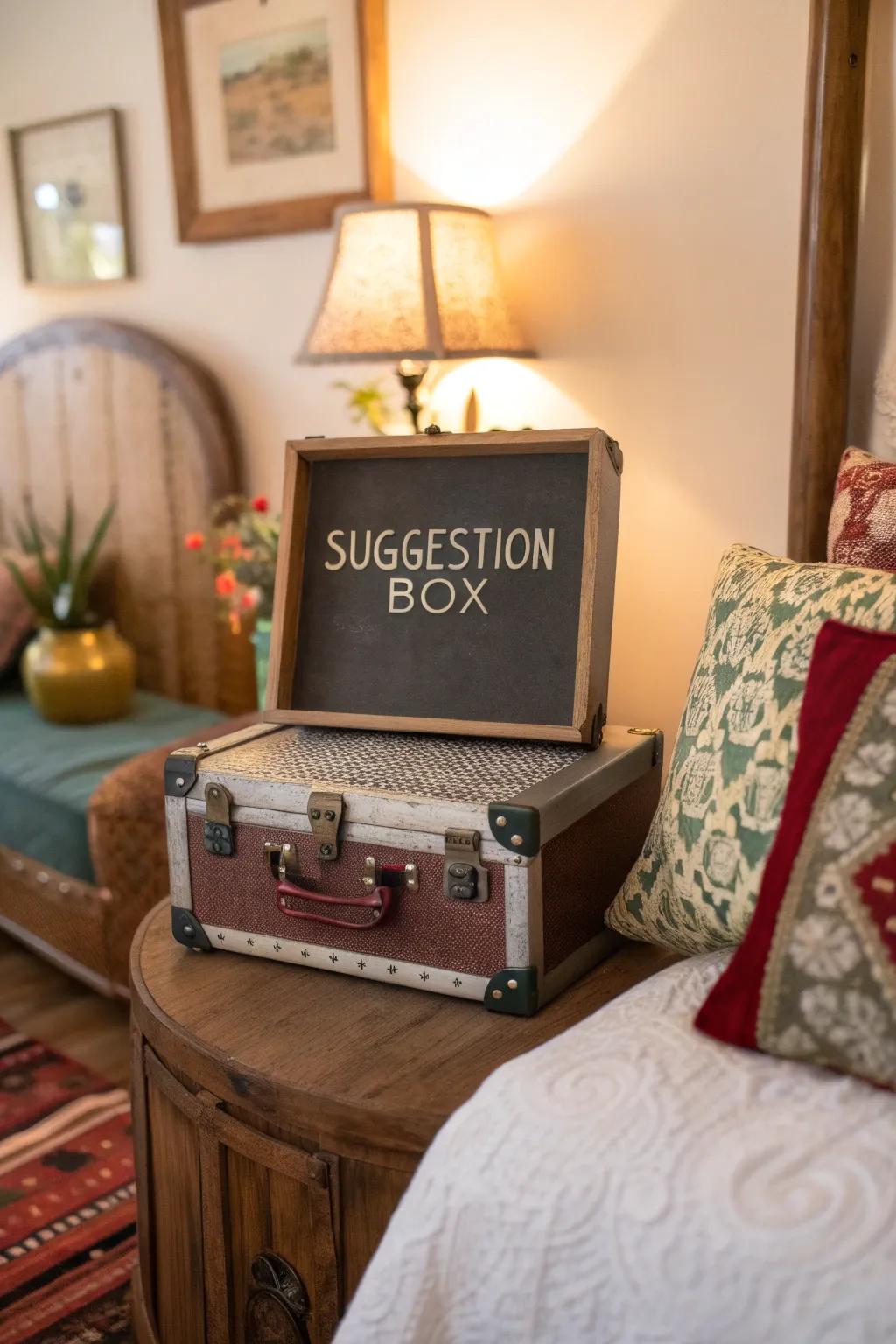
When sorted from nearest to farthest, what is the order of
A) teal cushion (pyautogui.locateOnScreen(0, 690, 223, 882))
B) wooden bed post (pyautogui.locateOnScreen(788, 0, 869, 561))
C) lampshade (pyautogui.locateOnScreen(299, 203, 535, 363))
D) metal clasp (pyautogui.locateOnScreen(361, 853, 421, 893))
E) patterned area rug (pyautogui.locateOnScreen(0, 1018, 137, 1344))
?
metal clasp (pyautogui.locateOnScreen(361, 853, 421, 893)) → wooden bed post (pyautogui.locateOnScreen(788, 0, 869, 561)) → patterned area rug (pyautogui.locateOnScreen(0, 1018, 137, 1344)) → lampshade (pyautogui.locateOnScreen(299, 203, 535, 363)) → teal cushion (pyautogui.locateOnScreen(0, 690, 223, 882))

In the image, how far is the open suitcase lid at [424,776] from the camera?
1.14 meters

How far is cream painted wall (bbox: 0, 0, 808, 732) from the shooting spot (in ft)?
5.32

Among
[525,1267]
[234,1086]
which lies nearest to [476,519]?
[234,1086]

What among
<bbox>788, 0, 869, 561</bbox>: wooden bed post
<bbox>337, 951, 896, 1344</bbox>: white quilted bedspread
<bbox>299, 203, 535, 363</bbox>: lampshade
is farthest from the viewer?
<bbox>299, 203, 535, 363</bbox>: lampshade

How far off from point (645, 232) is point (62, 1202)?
1.64 meters

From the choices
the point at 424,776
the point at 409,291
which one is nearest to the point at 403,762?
the point at 424,776

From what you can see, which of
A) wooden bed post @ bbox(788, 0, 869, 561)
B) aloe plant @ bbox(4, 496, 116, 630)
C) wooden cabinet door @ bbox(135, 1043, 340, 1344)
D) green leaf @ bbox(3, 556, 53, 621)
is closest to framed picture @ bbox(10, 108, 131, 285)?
aloe plant @ bbox(4, 496, 116, 630)

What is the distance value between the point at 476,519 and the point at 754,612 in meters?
0.37

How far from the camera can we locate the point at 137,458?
2.68 m

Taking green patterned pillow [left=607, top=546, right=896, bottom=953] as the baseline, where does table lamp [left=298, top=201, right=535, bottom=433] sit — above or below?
above

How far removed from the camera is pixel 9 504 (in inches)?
121

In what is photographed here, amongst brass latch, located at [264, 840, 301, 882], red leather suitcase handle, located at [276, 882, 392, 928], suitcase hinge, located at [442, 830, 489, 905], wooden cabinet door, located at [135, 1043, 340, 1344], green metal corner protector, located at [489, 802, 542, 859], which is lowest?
wooden cabinet door, located at [135, 1043, 340, 1344]

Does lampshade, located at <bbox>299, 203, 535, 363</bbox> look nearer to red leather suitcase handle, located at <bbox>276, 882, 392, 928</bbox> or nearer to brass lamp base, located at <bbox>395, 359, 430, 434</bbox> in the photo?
brass lamp base, located at <bbox>395, 359, 430, 434</bbox>

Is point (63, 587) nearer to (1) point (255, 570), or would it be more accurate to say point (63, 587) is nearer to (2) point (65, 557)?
(2) point (65, 557)
